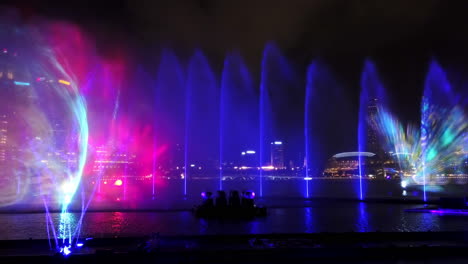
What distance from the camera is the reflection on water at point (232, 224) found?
17.2m

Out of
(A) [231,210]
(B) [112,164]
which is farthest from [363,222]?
(B) [112,164]

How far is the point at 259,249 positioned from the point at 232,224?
8292 mm

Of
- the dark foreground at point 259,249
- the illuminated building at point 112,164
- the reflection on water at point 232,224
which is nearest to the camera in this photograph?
the dark foreground at point 259,249

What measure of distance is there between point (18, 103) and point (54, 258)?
424ft

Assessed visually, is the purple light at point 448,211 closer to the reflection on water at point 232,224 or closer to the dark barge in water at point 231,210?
the reflection on water at point 232,224

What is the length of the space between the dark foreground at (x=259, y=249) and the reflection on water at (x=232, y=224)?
2.88 meters

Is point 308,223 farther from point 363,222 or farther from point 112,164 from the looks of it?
point 112,164

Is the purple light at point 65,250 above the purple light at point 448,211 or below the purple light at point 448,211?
above

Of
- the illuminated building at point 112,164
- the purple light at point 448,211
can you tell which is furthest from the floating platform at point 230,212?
the illuminated building at point 112,164

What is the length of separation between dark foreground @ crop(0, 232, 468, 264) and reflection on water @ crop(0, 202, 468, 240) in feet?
9.44

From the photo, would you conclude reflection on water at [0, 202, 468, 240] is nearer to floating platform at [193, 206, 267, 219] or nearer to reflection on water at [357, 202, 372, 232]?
reflection on water at [357, 202, 372, 232]

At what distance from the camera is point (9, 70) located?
4966 inches

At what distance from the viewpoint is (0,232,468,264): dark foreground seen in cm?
1099

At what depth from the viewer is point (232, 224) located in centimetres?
1986
